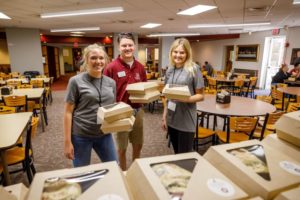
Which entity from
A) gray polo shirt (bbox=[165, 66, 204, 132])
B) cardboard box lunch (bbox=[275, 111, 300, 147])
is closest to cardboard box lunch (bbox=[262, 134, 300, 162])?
cardboard box lunch (bbox=[275, 111, 300, 147])

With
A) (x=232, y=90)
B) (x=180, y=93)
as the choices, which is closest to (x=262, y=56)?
(x=232, y=90)

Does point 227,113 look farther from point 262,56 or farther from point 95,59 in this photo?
point 262,56

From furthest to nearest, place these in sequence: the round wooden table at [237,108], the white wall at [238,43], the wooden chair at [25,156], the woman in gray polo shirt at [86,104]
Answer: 1. the white wall at [238,43]
2. the round wooden table at [237,108]
3. the wooden chair at [25,156]
4. the woman in gray polo shirt at [86,104]

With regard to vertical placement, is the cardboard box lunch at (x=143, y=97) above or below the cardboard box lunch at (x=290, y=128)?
above

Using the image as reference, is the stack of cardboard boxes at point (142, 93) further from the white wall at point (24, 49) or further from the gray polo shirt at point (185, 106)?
the white wall at point (24, 49)

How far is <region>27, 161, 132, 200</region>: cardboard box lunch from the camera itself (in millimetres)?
637

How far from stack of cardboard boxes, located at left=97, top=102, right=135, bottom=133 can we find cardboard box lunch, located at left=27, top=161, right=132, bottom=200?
29 cm

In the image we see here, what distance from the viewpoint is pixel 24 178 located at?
8.71ft

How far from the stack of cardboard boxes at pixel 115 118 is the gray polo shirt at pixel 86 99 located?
57 centimetres

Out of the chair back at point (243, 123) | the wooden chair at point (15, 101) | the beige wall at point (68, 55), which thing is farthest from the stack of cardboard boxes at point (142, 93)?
the beige wall at point (68, 55)

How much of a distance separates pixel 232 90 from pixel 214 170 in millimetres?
6989

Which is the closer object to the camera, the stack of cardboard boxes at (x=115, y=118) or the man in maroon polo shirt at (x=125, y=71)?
the stack of cardboard boxes at (x=115, y=118)

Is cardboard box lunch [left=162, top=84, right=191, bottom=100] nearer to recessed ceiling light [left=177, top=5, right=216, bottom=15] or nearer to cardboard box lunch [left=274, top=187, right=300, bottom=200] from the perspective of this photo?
cardboard box lunch [left=274, top=187, right=300, bottom=200]

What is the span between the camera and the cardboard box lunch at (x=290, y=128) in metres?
0.89
